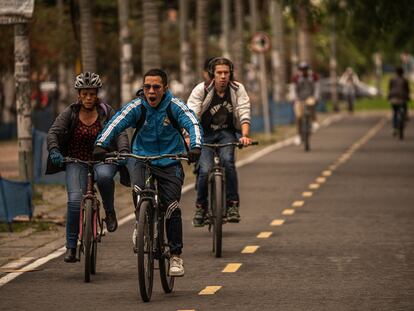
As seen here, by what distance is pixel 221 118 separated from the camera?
15625 millimetres

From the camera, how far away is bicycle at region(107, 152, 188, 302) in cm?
1093

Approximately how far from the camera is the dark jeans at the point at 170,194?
38.7ft

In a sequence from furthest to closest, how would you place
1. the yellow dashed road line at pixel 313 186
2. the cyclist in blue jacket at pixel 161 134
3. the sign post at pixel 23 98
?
the yellow dashed road line at pixel 313 186
the sign post at pixel 23 98
the cyclist in blue jacket at pixel 161 134

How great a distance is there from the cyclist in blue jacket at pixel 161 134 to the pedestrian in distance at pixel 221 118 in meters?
3.31

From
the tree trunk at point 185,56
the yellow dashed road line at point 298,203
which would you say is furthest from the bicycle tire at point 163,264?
the tree trunk at point 185,56

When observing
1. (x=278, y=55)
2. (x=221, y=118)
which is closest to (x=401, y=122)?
(x=278, y=55)

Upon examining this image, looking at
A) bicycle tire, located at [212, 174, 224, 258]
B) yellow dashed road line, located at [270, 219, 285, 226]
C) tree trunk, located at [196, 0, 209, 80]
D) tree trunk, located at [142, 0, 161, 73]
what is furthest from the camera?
tree trunk, located at [196, 0, 209, 80]

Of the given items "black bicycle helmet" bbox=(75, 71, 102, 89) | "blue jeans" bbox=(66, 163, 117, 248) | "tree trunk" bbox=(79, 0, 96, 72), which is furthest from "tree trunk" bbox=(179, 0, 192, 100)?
"black bicycle helmet" bbox=(75, 71, 102, 89)

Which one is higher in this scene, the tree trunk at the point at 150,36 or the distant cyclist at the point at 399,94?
the tree trunk at the point at 150,36

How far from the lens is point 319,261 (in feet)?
44.3

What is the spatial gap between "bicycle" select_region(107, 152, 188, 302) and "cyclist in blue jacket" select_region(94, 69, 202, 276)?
0.08 m

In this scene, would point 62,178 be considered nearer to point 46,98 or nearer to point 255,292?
point 255,292

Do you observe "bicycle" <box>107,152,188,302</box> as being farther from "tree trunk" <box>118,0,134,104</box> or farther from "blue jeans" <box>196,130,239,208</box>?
"tree trunk" <box>118,0,134,104</box>

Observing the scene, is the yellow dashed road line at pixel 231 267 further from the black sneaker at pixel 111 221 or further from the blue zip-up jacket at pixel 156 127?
the blue zip-up jacket at pixel 156 127
